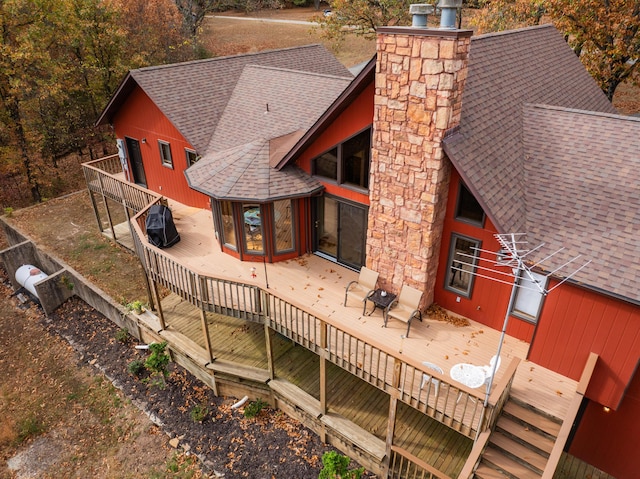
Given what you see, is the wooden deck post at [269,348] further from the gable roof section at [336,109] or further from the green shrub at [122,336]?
the green shrub at [122,336]

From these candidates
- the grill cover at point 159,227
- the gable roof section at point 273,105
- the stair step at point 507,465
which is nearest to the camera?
the stair step at point 507,465

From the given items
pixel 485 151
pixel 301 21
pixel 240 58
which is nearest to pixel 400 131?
pixel 485 151

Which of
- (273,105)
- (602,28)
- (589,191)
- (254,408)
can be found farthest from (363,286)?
(602,28)

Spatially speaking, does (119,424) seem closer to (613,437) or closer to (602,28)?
(613,437)

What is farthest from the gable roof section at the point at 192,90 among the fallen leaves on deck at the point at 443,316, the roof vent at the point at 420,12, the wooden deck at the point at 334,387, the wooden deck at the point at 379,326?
the fallen leaves on deck at the point at 443,316

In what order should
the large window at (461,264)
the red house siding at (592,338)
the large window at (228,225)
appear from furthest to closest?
the large window at (228,225) < the large window at (461,264) < the red house siding at (592,338)

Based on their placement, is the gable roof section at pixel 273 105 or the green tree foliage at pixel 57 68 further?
the green tree foliage at pixel 57 68

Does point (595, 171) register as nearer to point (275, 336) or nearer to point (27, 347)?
point (275, 336)
